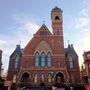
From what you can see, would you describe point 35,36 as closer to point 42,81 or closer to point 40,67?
point 40,67

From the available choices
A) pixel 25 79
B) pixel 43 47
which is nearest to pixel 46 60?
pixel 43 47

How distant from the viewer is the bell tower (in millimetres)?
48469

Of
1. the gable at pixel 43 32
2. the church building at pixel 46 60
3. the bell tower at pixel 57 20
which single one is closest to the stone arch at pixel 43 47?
the church building at pixel 46 60

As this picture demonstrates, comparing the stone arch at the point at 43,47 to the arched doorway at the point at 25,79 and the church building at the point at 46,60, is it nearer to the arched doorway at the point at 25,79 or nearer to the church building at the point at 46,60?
the church building at the point at 46,60

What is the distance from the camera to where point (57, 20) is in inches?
1959

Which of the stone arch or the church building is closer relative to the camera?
the church building

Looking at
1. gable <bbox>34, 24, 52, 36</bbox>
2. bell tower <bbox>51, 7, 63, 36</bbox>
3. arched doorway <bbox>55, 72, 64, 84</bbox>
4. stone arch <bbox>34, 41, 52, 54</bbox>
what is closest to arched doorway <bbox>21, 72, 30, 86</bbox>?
stone arch <bbox>34, 41, 52, 54</bbox>

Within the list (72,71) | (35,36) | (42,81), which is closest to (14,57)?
(35,36)

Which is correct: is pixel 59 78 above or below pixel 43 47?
below

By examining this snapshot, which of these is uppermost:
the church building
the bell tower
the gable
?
the bell tower

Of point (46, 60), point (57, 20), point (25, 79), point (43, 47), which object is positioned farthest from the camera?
point (57, 20)

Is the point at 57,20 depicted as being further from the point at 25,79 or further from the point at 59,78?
the point at 25,79

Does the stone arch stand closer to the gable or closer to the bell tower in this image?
the gable

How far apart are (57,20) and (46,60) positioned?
11618 mm
